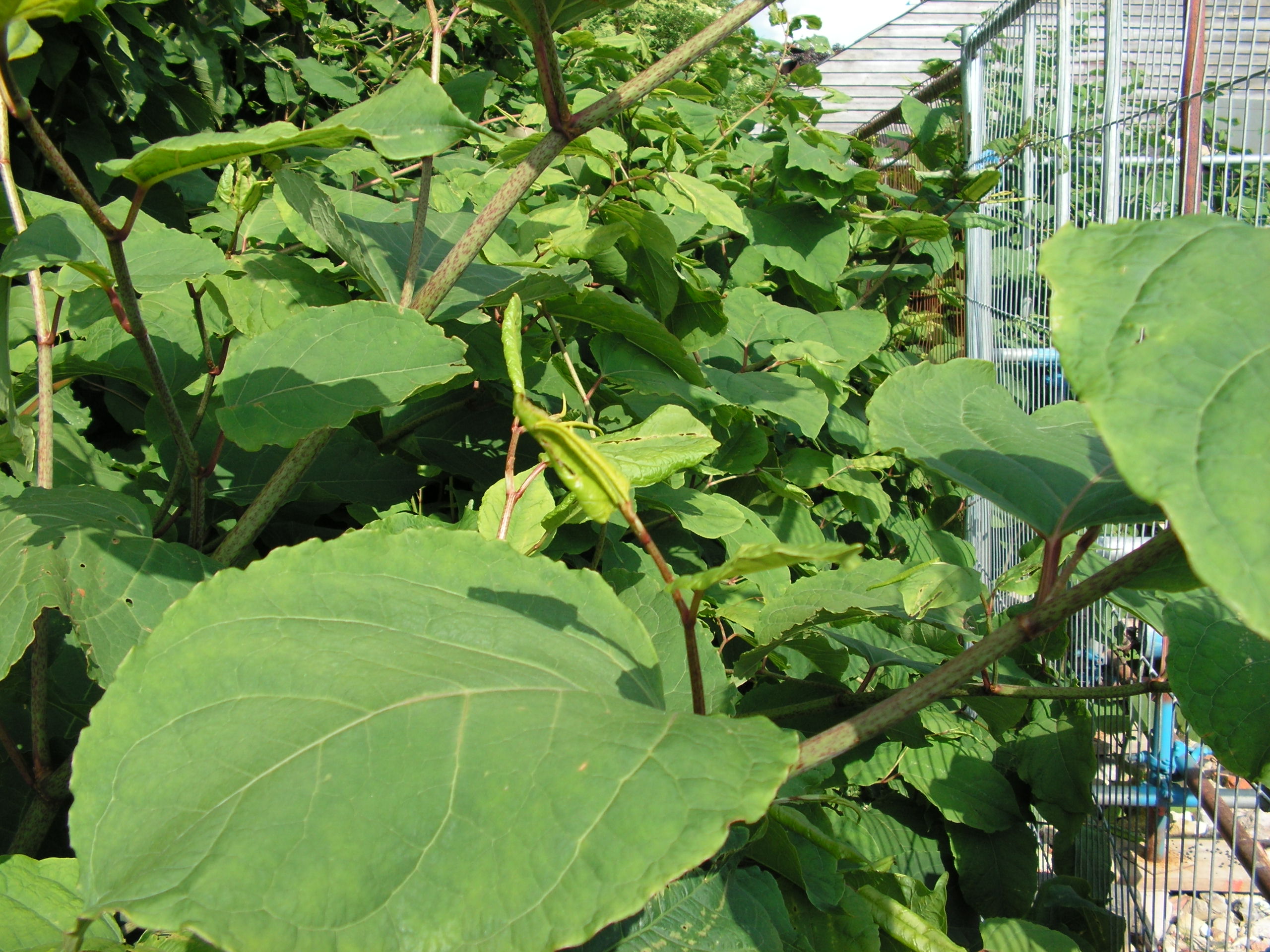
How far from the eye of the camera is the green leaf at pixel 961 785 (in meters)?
1.82

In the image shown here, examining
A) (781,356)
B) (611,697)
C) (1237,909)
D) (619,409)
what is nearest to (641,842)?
(611,697)

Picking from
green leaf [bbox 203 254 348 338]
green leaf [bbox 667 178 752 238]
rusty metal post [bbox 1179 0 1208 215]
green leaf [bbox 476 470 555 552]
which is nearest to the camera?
green leaf [bbox 476 470 555 552]

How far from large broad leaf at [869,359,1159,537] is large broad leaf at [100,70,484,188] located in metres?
0.48

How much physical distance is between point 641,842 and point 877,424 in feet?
1.56

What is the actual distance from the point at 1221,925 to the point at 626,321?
2717 millimetres

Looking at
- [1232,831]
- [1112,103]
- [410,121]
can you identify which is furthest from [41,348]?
[1112,103]

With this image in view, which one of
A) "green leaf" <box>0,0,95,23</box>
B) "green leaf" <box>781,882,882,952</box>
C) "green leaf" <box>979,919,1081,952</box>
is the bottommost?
"green leaf" <box>979,919,1081,952</box>

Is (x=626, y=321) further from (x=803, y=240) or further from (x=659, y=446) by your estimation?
(x=803, y=240)

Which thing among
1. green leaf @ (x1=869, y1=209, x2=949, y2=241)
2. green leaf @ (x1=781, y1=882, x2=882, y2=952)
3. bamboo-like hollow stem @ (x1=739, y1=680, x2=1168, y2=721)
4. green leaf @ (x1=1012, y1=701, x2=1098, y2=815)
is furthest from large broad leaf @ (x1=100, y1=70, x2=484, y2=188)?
green leaf @ (x1=869, y1=209, x2=949, y2=241)

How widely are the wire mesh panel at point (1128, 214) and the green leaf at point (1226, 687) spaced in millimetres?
234

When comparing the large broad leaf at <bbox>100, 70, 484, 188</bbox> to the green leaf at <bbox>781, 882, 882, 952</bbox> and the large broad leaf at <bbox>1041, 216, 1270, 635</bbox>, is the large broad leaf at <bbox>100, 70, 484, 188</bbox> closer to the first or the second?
the large broad leaf at <bbox>1041, 216, 1270, 635</bbox>

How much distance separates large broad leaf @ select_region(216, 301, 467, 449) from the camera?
923 mm

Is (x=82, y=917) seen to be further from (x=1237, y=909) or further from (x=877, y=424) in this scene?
(x=1237, y=909)

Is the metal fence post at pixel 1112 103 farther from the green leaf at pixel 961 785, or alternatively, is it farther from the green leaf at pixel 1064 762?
the green leaf at pixel 961 785
